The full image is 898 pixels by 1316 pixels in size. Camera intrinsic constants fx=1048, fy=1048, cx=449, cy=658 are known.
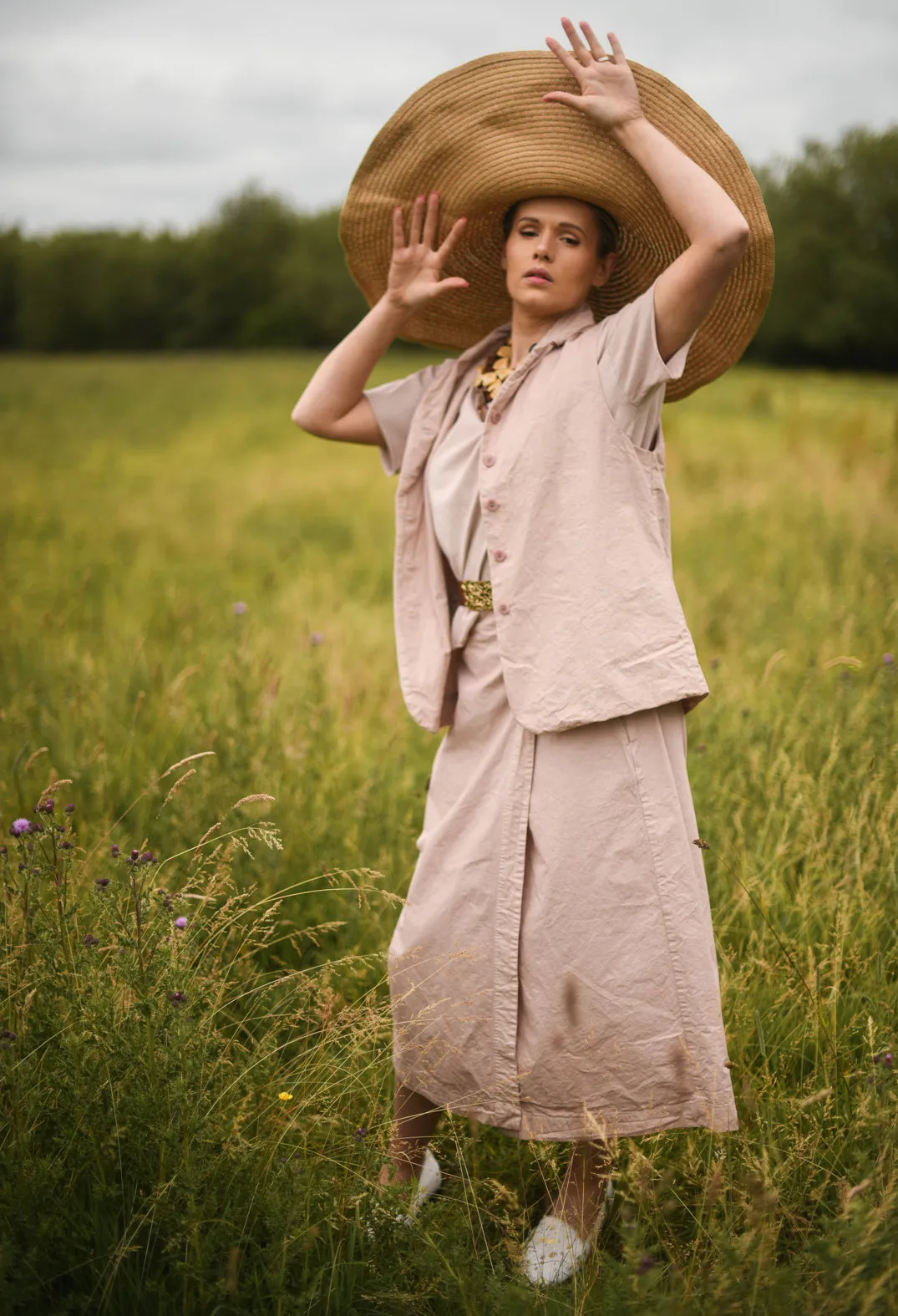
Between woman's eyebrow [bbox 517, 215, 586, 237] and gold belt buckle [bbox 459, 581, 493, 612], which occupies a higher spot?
woman's eyebrow [bbox 517, 215, 586, 237]

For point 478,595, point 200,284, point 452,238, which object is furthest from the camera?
point 200,284

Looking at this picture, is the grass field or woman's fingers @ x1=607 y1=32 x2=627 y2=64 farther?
woman's fingers @ x1=607 y1=32 x2=627 y2=64

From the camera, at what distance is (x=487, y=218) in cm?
232

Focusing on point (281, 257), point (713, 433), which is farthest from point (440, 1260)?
point (281, 257)

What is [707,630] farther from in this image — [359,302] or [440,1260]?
[359,302]

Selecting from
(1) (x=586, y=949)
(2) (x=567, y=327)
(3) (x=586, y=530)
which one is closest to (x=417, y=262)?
(2) (x=567, y=327)

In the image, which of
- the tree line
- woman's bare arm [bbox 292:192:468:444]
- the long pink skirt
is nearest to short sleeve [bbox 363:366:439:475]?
woman's bare arm [bbox 292:192:468:444]

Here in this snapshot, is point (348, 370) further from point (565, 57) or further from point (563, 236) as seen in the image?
point (565, 57)

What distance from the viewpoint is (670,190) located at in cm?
183

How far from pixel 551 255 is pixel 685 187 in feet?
1.07

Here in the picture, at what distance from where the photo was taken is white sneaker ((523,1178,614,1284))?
75.5 inches

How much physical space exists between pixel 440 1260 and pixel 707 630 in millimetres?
3932

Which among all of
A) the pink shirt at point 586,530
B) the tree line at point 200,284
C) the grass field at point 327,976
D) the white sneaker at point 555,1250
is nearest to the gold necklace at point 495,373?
the pink shirt at point 586,530

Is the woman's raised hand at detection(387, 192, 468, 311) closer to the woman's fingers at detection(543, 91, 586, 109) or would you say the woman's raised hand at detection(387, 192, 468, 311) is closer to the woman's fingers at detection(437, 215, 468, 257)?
the woman's fingers at detection(437, 215, 468, 257)
